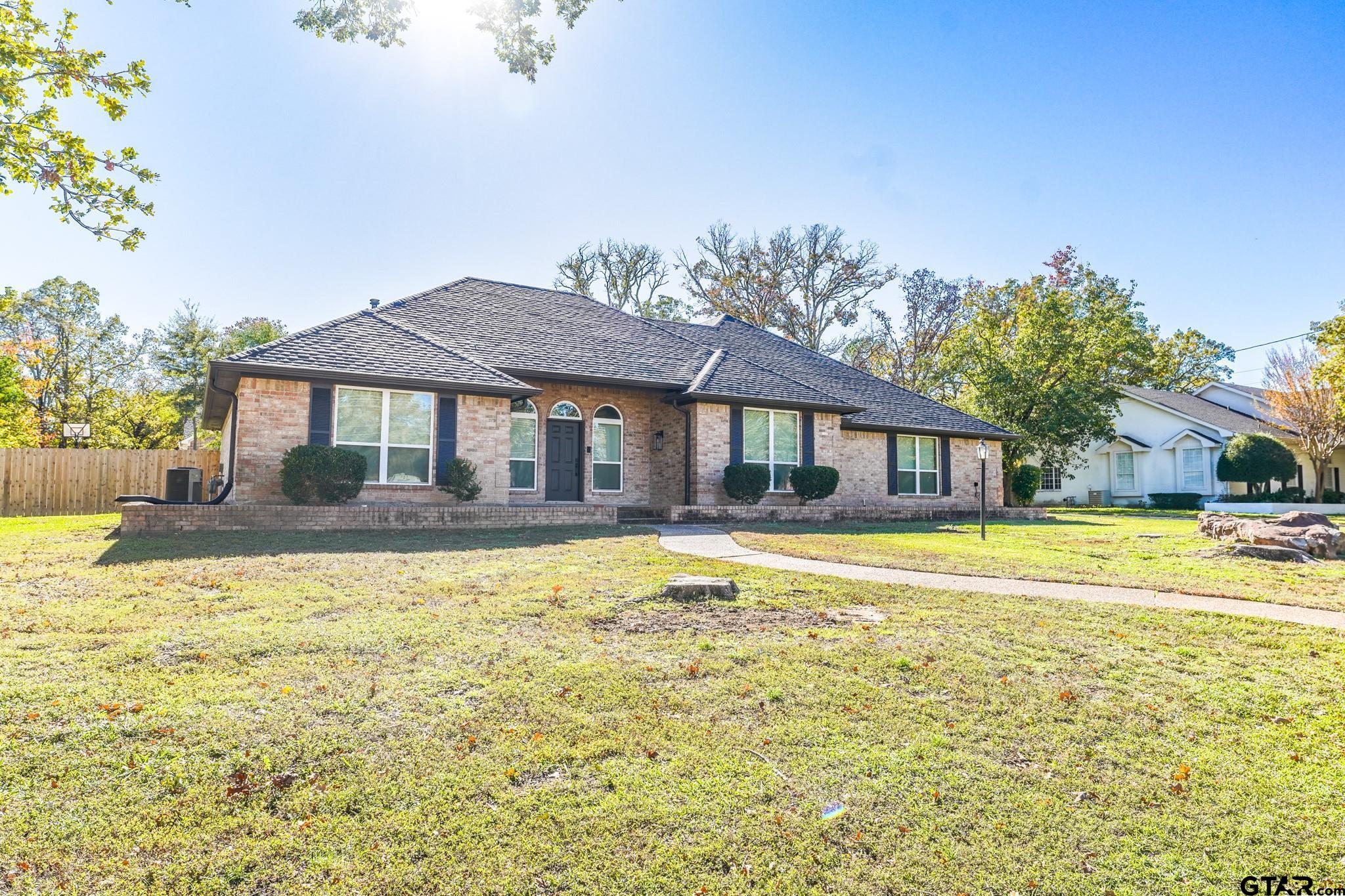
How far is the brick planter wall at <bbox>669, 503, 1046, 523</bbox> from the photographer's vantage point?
15758 mm

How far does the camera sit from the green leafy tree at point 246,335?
34938mm

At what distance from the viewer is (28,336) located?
3288 cm

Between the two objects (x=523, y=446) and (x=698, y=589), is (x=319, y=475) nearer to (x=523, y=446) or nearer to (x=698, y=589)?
(x=523, y=446)

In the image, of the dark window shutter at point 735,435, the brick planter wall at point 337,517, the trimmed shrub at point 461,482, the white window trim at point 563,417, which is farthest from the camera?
the dark window shutter at point 735,435

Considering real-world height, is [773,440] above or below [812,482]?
above

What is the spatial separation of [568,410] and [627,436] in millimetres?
1639

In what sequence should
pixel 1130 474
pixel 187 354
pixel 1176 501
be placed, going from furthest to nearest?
pixel 187 354
pixel 1130 474
pixel 1176 501

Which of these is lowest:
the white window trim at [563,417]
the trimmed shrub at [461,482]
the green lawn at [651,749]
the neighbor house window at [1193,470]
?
the green lawn at [651,749]

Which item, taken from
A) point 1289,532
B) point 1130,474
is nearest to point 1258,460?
point 1130,474

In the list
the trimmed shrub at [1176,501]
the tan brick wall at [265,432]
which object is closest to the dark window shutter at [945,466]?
the trimmed shrub at [1176,501]

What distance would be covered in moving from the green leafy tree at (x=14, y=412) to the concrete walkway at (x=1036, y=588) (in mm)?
23621

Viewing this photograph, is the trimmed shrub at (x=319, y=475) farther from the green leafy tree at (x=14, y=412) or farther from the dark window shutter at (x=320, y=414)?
the green leafy tree at (x=14, y=412)

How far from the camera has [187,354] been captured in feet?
111

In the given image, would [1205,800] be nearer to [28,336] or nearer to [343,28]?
[343,28]
